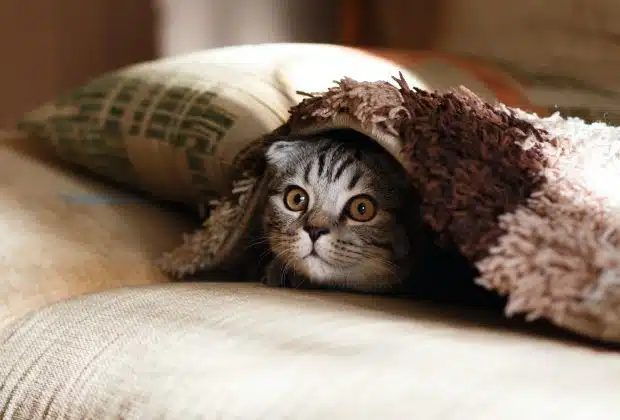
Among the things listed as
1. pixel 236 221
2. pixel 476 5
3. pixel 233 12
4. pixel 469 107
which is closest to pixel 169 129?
pixel 236 221

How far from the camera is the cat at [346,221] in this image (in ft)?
2.84

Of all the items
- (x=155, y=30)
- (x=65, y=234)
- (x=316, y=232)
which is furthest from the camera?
(x=155, y=30)

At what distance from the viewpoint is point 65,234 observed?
0.98 m

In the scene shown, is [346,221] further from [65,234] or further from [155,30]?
[155,30]

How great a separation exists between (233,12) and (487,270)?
139 cm

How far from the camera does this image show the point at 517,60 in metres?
1.36

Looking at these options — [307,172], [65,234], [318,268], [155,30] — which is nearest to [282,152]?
[307,172]

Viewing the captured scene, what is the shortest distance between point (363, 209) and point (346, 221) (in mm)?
22

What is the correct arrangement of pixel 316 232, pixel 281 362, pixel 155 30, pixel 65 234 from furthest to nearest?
pixel 155 30
pixel 65 234
pixel 316 232
pixel 281 362

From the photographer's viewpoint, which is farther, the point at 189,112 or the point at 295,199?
the point at 189,112

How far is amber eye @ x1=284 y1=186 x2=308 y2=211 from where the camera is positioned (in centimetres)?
91

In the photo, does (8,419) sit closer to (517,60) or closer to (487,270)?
(487,270)

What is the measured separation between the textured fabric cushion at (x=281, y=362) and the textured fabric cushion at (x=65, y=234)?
0.10 metres

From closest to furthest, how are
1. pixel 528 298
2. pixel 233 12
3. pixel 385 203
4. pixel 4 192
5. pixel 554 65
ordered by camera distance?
1. pixel 528 298
2. pixel 385 203
3. pixel 4 192
4. pixel 554 65
5. pixel 233 12
